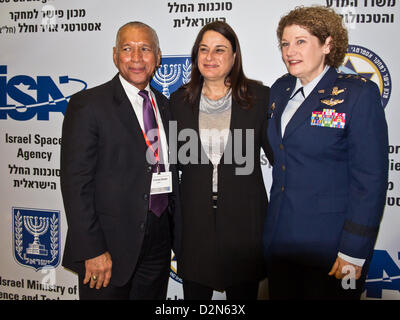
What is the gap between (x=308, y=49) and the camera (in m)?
1.78

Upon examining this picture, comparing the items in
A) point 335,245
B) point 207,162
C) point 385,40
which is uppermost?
point 385,40

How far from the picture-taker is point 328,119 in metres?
1.71

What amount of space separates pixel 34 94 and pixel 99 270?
1.84 m

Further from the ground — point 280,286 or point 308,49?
point 308,49

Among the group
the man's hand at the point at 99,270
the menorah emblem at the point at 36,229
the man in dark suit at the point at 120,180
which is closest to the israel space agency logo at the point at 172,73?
the man in dark suit at the point at 120,180

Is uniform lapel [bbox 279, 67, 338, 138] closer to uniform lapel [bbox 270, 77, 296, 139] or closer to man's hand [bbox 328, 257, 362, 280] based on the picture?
uniform lapel [bbox 270, 77, 296, 139]

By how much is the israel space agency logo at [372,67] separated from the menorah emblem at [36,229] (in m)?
2.88

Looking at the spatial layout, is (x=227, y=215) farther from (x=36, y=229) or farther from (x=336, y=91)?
(x=36, y=229)

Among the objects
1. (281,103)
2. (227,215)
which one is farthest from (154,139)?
(281,103)

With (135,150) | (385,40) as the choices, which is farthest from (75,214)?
(385,40)

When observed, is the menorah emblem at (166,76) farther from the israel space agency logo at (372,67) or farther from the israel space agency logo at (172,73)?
the israel space agency logo at (372,67)

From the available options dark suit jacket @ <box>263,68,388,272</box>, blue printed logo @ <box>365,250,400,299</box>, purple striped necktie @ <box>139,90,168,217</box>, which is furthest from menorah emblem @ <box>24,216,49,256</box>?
blue printed logo @ <box>365,250,400,299</box>
